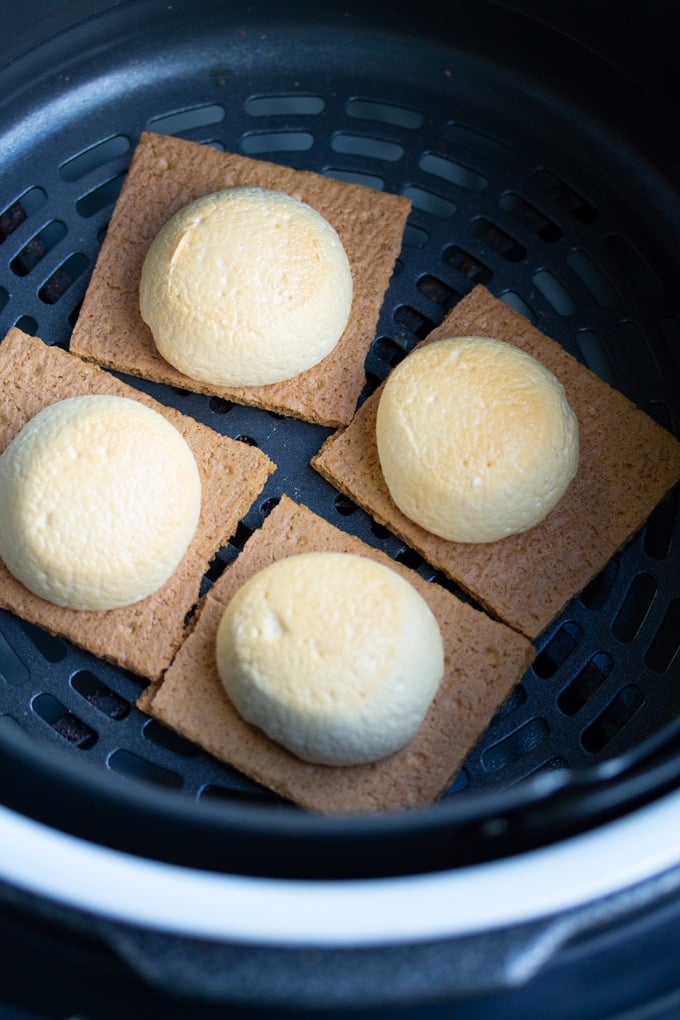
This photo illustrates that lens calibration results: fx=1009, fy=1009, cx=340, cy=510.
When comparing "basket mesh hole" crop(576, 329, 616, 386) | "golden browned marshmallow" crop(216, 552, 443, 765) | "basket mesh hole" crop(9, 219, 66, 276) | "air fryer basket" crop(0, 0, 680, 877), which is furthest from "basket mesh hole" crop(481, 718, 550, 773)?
"basket mesh hole" crop(9, 219, 66, 276)

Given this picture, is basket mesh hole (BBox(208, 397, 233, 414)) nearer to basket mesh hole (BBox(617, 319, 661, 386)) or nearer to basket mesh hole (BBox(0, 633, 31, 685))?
basket mesh hole (BBox(0, 633, 31, 685))

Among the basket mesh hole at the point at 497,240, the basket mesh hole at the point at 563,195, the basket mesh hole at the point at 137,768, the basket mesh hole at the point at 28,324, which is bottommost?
the basket mesh hole at the point at 137,768

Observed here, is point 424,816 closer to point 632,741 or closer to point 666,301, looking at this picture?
point 632,741

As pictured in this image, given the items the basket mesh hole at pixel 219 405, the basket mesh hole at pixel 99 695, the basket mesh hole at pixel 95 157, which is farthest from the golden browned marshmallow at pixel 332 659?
the basket mesh hole at pixel 95 157

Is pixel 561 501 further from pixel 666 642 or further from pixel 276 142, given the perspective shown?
pixel 276 142

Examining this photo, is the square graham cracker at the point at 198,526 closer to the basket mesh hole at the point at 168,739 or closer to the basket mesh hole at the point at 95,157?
the basket mesh hole at the point at 168,739

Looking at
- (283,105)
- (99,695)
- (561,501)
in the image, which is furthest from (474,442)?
(283,105)

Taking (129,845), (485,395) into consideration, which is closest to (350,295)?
(485,395)
